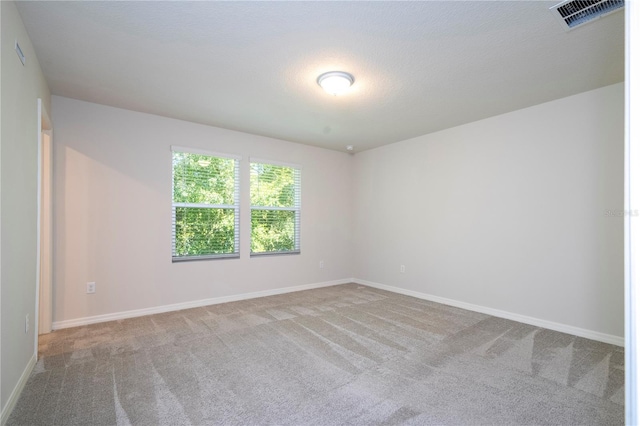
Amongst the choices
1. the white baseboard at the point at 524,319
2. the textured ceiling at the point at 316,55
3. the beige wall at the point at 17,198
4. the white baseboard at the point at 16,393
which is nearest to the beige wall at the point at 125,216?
the textured ceiling at the point at 316,55

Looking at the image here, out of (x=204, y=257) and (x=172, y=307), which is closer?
(x=172, y=307)

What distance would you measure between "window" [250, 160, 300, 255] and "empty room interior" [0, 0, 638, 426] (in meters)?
0.04

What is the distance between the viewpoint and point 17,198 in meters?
2.08

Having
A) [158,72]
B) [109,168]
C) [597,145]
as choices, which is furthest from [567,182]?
[109,168]

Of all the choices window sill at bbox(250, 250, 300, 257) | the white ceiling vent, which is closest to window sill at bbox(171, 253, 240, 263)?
window sill at bbox(250, 250, 300, 257)

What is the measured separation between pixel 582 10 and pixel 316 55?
6.07ft

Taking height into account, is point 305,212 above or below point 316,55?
below

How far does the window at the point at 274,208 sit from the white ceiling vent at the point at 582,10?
3.91 meters

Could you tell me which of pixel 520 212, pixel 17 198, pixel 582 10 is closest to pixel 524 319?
pixel 520 212

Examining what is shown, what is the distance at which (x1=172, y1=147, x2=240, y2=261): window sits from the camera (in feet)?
14.0

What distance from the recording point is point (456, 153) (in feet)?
14.6

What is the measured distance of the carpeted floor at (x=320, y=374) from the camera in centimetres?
191

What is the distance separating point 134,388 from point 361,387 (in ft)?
5.24

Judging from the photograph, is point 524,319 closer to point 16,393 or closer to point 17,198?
point 16,393
